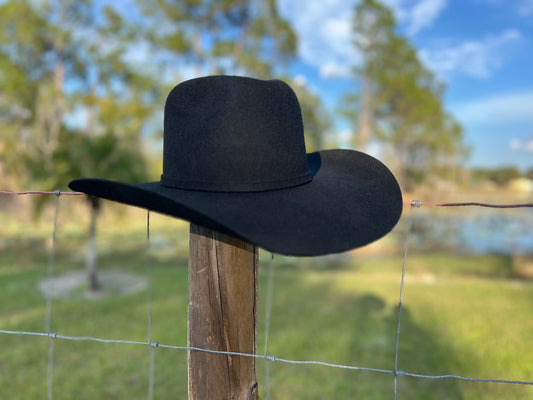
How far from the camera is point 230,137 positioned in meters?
0.96

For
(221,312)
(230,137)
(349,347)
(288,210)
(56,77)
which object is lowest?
(349,347)

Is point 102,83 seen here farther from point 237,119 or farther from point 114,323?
point 237,119

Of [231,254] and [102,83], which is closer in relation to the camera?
[231,254]

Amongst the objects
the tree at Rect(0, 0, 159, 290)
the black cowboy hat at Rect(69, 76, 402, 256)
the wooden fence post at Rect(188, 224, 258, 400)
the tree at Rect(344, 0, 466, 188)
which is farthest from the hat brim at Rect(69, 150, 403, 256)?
the tree at Rect(344, 0, 466, 188)

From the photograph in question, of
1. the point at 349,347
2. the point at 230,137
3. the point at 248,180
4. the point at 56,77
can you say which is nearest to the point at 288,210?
the point at 248,180

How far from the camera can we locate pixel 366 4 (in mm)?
19766

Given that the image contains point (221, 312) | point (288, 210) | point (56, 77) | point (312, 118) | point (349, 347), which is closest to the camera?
point (288, 210)

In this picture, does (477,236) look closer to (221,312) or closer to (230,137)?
(221,312)

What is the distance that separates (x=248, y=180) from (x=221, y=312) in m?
0.43

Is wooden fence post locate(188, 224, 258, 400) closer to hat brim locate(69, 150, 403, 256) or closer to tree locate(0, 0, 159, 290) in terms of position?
hat brim locate(69, 150, 403, 256)

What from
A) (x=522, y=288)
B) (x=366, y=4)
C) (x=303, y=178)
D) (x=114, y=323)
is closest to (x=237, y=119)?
(x=303, y=178)

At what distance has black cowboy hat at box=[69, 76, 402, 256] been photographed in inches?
34.0

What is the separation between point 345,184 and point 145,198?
643 mm

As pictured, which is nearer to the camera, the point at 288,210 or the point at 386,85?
the point at 288,210
